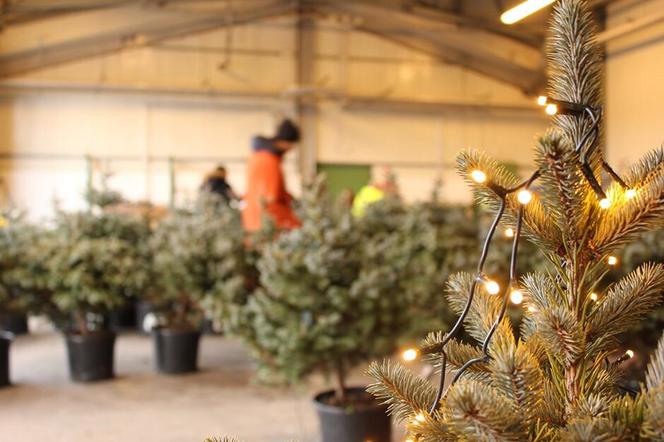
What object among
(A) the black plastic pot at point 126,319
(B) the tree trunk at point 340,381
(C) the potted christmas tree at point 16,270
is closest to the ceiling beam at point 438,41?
(A) the black plastic pot at point 126,319

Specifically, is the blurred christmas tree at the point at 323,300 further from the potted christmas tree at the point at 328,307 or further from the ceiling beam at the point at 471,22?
the ceiling beam at the point at 471,22

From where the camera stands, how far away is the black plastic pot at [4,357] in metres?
4.80

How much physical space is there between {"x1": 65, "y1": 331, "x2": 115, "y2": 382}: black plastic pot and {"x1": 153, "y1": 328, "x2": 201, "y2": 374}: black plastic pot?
1.50 feet

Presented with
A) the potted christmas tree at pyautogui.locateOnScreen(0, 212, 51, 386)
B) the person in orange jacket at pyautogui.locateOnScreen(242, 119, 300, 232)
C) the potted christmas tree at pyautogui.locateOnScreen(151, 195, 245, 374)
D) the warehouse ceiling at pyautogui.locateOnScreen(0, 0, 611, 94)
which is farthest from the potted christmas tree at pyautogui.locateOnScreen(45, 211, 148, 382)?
the warehouse ceiling at pyautogui.locateOnScreen(0, 0, 611, 94)

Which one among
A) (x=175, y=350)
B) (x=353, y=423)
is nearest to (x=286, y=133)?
(x=175, y=350)

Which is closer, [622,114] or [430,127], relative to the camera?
[622,114]

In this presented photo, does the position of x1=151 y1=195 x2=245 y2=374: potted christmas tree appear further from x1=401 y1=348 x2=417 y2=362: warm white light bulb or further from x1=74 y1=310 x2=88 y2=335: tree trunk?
x1=401 y1=348 x2=417 y2=362: warm white light bulb

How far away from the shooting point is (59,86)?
1135cm

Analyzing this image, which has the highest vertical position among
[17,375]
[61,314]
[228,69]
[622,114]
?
[228,69]

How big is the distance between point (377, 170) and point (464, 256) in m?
8.15

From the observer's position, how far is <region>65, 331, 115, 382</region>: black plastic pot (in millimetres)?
5098

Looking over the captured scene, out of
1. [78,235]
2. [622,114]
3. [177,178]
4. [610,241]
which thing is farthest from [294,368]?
[177,178]

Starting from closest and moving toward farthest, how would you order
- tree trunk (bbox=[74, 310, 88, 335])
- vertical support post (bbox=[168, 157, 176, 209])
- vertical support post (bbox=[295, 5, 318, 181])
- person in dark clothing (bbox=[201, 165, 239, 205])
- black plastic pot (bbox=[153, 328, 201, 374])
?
tree trunk (bbox=[74, 310, 88, 335]) → black plastic pot (bbox=[153, 328, 201, 374]) → person in dark clothing (bbox=[201, 165, 239, 205]) → vertical support post (bbox=[168, 157, 176, 209]) → vertical support post (bbox=[295, 5, 318, 181])

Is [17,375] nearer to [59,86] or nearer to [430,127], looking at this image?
[59,86]
